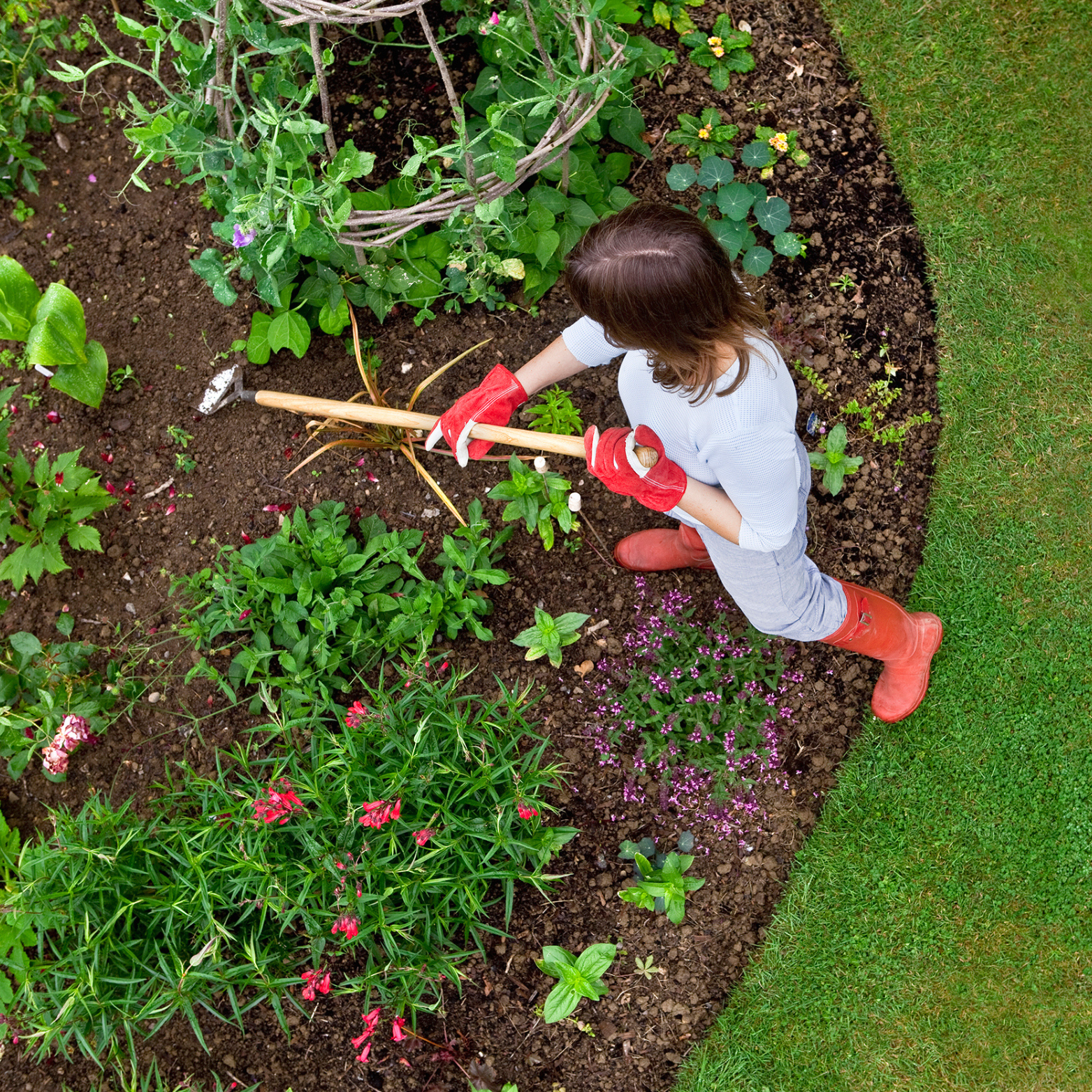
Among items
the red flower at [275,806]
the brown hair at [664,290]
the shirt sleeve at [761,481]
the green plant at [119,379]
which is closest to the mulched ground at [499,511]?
the green plant at [119,379]

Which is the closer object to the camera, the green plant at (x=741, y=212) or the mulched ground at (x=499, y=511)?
the mulched ground at (x=499, y=511)

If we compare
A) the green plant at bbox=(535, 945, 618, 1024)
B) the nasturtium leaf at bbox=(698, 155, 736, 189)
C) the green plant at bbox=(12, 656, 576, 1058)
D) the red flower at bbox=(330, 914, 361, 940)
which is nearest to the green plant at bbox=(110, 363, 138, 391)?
the green plant at bbox=(12, 656, 576, 1058)

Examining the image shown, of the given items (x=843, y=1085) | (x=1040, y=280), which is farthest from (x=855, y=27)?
(x=843, y=1085)

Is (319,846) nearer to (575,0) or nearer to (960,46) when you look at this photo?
(575,0)

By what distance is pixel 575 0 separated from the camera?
7.09 ft

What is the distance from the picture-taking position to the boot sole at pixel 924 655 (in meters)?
2.58

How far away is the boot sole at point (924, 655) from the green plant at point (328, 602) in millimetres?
1247

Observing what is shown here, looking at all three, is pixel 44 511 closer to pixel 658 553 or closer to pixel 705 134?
pixel 658 553

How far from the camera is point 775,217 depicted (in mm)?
2732

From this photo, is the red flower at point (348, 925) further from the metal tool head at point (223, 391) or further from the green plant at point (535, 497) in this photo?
the metal tool head at point (223, 391)

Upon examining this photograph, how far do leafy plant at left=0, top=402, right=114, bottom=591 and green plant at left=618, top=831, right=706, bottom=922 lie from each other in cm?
186

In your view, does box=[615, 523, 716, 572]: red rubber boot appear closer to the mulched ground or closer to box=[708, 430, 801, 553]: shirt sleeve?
the mulched ground

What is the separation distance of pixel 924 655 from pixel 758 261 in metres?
1.34

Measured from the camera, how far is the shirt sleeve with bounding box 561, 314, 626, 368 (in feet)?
6.91
